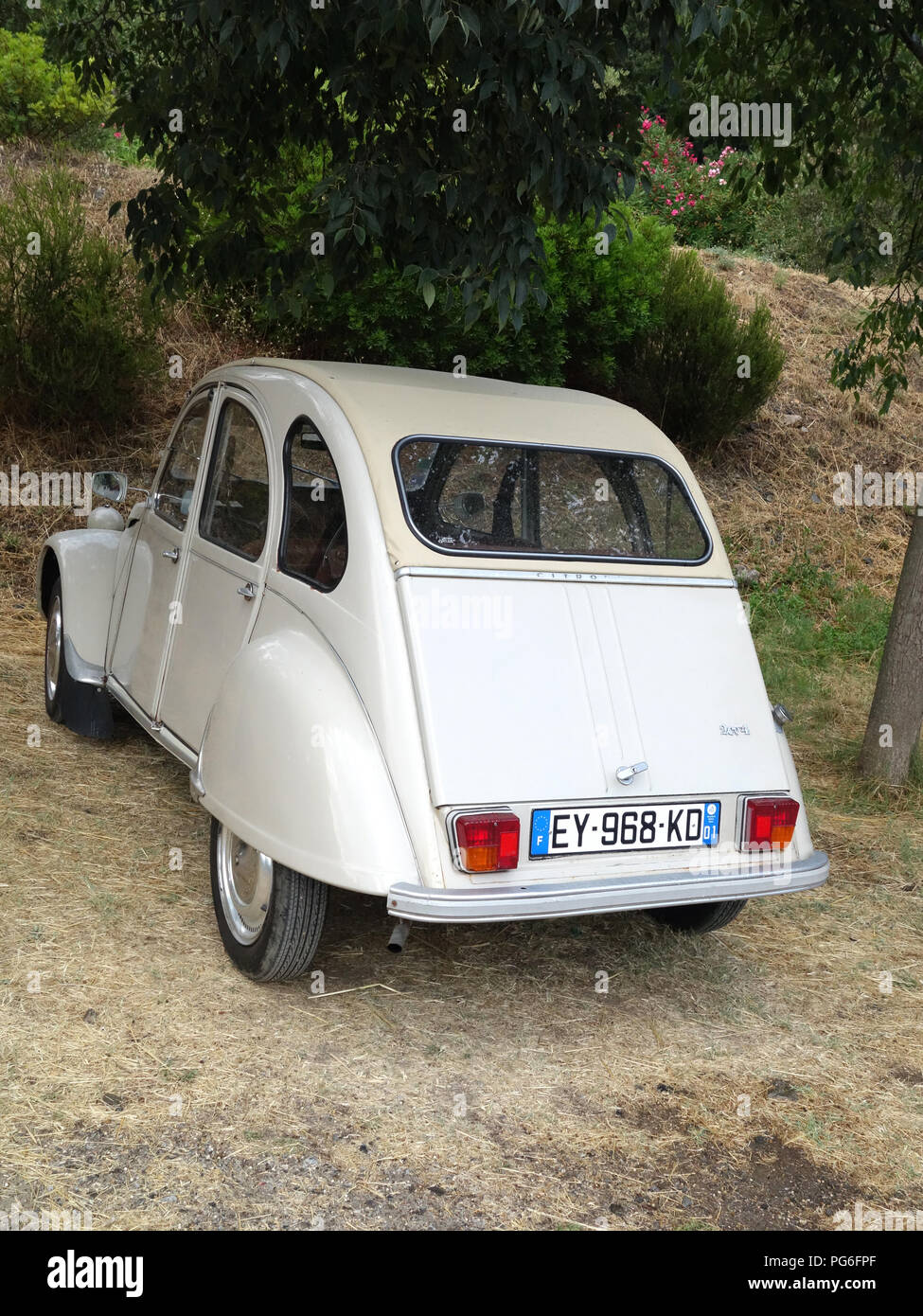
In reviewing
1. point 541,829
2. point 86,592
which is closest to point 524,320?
point 86,592

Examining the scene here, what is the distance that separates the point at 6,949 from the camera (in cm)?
388

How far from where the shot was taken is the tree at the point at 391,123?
389 cm

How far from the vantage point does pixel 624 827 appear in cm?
351

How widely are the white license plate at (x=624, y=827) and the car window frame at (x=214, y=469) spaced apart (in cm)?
144

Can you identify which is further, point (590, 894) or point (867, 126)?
point (867, 126)

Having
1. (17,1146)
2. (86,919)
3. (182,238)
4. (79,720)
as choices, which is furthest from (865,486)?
(17,1146)

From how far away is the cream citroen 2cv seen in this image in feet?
10.9

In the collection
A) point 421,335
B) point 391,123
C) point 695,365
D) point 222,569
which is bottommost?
point 222,569

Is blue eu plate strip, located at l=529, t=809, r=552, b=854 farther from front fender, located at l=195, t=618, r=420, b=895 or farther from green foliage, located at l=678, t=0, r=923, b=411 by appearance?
green foliage, located at l=678, t=0, r=923, b=411

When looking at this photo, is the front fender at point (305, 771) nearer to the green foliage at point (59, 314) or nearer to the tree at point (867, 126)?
the tree at point (867, 126)

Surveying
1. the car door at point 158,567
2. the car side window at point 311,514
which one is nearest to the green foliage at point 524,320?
the car door at point 158,567

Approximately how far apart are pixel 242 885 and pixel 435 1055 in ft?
2.89

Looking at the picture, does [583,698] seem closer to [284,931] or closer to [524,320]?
[284,931]

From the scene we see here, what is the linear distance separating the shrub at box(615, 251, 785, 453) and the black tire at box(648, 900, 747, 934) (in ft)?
23.3
